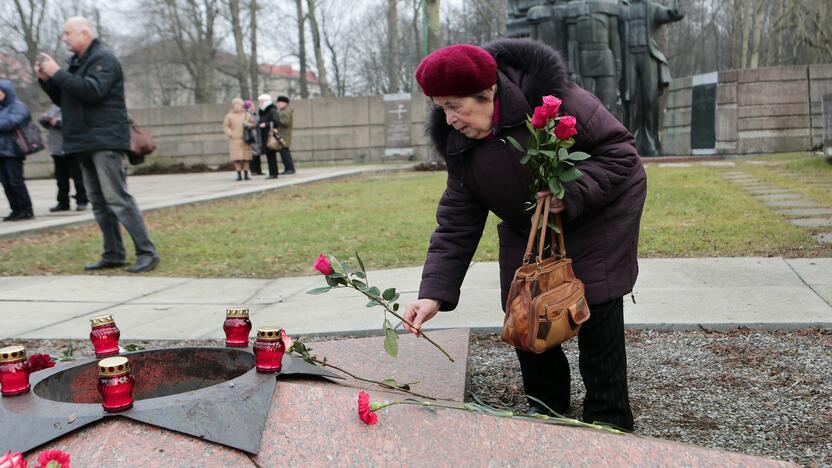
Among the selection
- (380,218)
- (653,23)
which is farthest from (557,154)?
(653,23)

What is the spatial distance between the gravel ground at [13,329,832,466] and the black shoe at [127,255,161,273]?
2215 millimetres

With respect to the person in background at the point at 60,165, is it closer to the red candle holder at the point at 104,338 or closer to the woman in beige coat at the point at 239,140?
the woman in beige coat at the point at 239,140

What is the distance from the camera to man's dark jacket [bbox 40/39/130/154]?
19.1 feet

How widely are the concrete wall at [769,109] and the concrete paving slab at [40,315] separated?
17127 millimetres

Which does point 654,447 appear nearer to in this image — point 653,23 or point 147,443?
point 147,443

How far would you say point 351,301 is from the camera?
4891 millimetres

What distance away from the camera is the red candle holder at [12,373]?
1.81 meters

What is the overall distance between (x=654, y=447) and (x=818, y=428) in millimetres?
1203

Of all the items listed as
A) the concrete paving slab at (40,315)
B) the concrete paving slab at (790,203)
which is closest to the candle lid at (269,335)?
the concrete paving slab at (40,315)

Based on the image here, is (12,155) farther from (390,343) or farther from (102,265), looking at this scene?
(390,343)

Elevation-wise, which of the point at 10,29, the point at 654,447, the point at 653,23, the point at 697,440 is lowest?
the point at 697,440

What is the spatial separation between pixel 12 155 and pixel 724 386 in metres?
8.78

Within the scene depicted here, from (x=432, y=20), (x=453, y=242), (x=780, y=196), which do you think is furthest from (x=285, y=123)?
(x=453, y=242)

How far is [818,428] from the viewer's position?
8.59 feet
